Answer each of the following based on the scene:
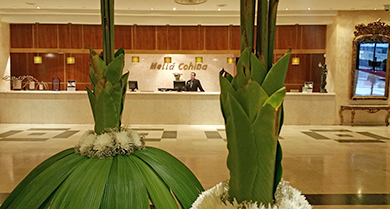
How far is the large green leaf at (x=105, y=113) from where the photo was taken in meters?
1.05

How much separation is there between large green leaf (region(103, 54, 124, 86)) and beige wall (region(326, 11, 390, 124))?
1086 cm

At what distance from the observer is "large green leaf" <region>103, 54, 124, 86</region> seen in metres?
1.06

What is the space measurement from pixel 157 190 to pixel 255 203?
1.54 feet

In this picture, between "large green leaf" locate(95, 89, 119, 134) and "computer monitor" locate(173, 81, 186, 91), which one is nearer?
"large green leaf" locate(95, 89, 119, 134)

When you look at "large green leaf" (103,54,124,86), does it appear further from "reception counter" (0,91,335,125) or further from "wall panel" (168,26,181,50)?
"wall panel" (168,26,181,50)

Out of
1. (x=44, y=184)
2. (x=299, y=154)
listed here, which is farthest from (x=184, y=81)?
(x=44, y=184)

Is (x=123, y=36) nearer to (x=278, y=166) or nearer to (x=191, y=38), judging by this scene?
(x=191, y=38)

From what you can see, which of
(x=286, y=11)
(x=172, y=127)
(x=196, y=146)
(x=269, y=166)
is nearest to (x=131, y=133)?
(x=269, y=166)

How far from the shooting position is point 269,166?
0.59 metres

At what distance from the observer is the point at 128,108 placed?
1023cm

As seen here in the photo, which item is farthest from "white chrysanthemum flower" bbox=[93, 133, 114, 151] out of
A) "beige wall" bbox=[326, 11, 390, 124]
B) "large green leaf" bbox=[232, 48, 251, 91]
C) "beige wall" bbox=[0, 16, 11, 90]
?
"beige wall" bbox=[0, 16, 11, 90]

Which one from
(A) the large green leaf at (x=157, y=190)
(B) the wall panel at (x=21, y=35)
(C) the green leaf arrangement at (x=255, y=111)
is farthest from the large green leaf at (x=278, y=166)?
(B) the wall panel at (x=21, y=35)

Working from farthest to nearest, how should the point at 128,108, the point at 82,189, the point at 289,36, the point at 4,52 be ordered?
the point at 289,36 → the point at 4,52 → the point at 128,108 → the point at 82,189

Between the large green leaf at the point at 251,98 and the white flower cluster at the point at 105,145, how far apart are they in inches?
24.9
